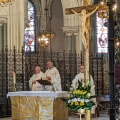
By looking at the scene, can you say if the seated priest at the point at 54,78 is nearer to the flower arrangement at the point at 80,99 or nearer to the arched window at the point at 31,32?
the flower arrangement at the point at 80,99

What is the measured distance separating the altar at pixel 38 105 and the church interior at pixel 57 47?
32 mm

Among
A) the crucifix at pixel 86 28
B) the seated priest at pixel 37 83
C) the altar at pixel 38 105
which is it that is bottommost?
the altar at pixel 38 105

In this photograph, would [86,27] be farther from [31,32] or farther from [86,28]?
[31,32]

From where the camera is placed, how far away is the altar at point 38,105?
49.5ft

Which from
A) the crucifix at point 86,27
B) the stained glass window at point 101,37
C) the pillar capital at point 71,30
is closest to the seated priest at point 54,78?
the crucifix at point 86,27

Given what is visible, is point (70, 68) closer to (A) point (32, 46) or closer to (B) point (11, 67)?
(B) point (11, 67)

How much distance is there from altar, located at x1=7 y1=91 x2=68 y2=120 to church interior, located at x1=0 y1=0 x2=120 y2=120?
0.11 feet

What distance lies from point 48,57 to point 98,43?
12.9m

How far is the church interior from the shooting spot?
37.1ft

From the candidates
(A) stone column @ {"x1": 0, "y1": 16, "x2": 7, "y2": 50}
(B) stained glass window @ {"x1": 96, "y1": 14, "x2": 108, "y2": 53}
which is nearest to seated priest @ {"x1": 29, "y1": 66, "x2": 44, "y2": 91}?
(A) stone column @ {"x1": 0, "y1": 16, "x2": 7, "y2": 50}

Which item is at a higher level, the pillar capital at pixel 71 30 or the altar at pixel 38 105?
the pillar capital at pixel 71 30

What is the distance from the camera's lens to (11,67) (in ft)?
65.9

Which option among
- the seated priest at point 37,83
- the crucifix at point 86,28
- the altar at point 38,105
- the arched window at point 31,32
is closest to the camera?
the crucifix at point 86,28

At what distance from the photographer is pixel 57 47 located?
33594mm
